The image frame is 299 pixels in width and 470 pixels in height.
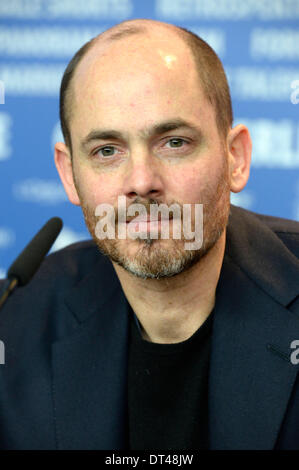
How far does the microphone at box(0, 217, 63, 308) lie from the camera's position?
1.00 meters

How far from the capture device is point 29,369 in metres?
1.63

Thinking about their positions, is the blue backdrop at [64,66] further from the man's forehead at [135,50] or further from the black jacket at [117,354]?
the man's forehead at [135,50]

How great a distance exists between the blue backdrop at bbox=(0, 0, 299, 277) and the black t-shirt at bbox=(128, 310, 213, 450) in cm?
111

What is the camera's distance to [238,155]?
5.51 feet

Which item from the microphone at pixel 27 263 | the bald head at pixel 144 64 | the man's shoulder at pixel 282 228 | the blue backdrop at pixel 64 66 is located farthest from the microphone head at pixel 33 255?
the blue backdrop at pixel 64 66

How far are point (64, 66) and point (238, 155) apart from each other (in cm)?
118

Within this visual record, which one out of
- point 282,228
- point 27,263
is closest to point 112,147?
point 27,263

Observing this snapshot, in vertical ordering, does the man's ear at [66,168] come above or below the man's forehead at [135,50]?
below

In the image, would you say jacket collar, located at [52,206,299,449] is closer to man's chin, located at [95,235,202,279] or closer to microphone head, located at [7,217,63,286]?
man's chin, located at [95,235,202,279]

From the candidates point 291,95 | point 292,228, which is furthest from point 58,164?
point 291,95

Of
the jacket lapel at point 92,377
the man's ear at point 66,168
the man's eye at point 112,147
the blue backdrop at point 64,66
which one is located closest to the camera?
the man's eye at point 112,147

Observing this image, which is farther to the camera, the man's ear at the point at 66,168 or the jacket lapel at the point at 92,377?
the man's ear at the point at 66,168

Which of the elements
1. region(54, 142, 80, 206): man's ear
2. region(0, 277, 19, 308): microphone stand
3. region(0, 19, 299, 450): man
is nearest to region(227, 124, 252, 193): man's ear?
region(0, 19, 299, 450): man

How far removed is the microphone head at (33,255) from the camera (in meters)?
1.01
